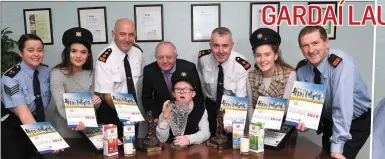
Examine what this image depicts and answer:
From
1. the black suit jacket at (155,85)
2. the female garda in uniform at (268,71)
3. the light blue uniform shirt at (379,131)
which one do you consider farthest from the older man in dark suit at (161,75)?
the light blue uniform shirt at (379,131)

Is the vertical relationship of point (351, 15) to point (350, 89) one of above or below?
above

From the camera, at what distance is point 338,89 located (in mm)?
1510

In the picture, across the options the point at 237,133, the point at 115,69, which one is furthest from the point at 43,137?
the point at 237,133

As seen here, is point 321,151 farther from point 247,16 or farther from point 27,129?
point 27,129

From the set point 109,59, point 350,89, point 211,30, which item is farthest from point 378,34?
point 109,59

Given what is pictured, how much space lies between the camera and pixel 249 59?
6.66 feet

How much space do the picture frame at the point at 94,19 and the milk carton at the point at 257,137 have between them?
1.11 metres

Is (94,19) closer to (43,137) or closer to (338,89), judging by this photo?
(43,137)

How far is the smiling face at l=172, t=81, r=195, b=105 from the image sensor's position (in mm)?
1595

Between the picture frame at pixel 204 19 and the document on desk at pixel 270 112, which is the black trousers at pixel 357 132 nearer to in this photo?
the document on desk at pixel 270 112

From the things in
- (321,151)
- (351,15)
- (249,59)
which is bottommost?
(321,151)

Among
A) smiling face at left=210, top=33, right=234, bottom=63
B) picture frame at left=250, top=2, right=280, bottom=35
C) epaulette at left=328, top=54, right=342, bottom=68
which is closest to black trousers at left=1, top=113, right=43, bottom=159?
smiling face at left=210, top=33, right=234, bottom=63

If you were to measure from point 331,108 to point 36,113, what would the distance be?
5.33ft

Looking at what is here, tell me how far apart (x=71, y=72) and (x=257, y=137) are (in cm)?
107
